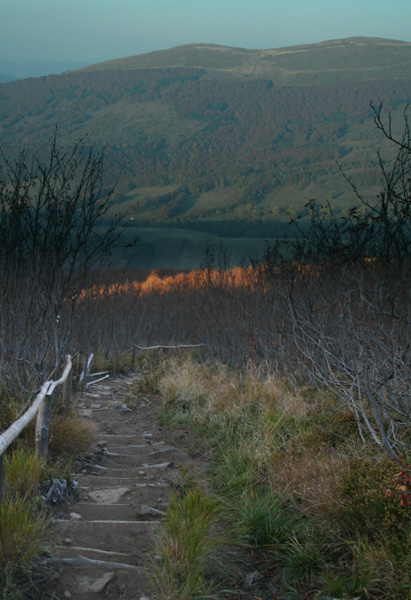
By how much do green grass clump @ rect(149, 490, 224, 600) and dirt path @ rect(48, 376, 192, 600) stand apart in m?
0.13

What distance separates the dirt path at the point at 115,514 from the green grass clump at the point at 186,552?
0.43ft

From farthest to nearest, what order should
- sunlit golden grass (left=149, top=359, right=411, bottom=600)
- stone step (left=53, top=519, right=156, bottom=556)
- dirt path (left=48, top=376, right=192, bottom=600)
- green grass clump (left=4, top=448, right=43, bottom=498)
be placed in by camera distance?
1. green grass clump (left=4, top=448, right=43, bottom=498)
2. stone step (left=53, top=519, right=156, bottom=556)
3. sunlit golden grass (left=149, top=359, right=411, bottom=600)
4. dirt path (left=48, top=376, right=192, bottom=600)

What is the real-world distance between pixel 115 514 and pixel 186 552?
1.11 m

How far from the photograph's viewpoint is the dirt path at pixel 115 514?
329 cm

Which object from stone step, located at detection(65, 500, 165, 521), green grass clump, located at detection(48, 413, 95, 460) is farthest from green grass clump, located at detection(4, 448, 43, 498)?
green grass clump, located at detection(48, 413, 95, 460)

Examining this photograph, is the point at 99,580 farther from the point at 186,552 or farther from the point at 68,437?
the point at 68,437

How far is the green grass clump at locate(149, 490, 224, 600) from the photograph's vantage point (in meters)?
3.25

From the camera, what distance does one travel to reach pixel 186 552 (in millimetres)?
3473

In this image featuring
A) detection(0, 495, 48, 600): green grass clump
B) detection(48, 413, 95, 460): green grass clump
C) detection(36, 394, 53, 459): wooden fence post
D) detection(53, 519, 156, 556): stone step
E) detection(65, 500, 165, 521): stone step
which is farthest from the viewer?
detection(48, 413, 95, 460): green grass clump

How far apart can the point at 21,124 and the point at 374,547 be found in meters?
211

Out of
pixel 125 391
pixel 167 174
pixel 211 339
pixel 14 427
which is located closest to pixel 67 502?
pixel 14 427

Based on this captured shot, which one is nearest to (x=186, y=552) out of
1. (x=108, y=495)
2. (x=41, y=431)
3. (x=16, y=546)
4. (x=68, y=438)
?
(x=16, y=546)

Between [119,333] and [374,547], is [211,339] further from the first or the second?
[374,547]

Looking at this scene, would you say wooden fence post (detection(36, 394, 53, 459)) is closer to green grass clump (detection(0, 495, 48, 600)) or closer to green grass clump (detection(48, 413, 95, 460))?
green grass clump (detection(48, 413, 95, 460))
